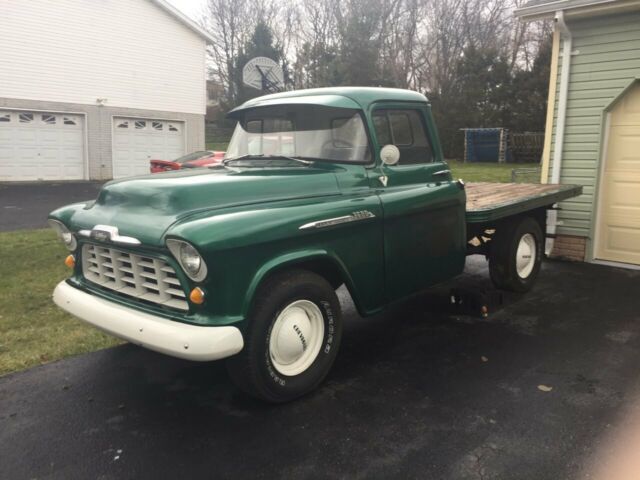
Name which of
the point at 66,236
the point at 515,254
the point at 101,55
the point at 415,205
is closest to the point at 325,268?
the point at 415,205

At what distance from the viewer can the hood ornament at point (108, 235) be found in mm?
3205

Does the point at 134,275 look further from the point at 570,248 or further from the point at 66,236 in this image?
the point at 570,248

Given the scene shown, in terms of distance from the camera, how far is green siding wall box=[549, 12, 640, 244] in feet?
22.2

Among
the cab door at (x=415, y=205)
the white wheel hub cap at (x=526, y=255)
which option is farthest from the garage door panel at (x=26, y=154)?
the white wheel hub cap at (x=526, y=255)

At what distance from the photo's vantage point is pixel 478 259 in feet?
25.7

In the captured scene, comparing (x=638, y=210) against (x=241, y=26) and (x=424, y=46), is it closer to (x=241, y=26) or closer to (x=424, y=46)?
(x=424, y=46)

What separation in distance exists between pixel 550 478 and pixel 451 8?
37.3 m

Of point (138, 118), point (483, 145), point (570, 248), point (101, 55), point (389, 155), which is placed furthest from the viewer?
point (483, 145)

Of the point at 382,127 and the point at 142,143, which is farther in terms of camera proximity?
the point at 142,143

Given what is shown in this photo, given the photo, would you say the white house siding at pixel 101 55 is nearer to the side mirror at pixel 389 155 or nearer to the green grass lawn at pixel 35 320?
the green grass lawn at pixel 35 320

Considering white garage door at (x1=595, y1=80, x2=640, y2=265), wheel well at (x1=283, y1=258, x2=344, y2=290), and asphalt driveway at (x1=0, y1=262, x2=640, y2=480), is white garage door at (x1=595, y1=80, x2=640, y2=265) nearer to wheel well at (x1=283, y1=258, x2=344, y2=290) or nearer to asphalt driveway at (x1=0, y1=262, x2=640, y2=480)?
asphalt driveway at (x1=0, y1=262, x2=640, y2=480)

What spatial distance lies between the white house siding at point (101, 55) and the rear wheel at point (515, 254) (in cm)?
1713

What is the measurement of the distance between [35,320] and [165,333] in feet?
9.40

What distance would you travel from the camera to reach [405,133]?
4535 mm
